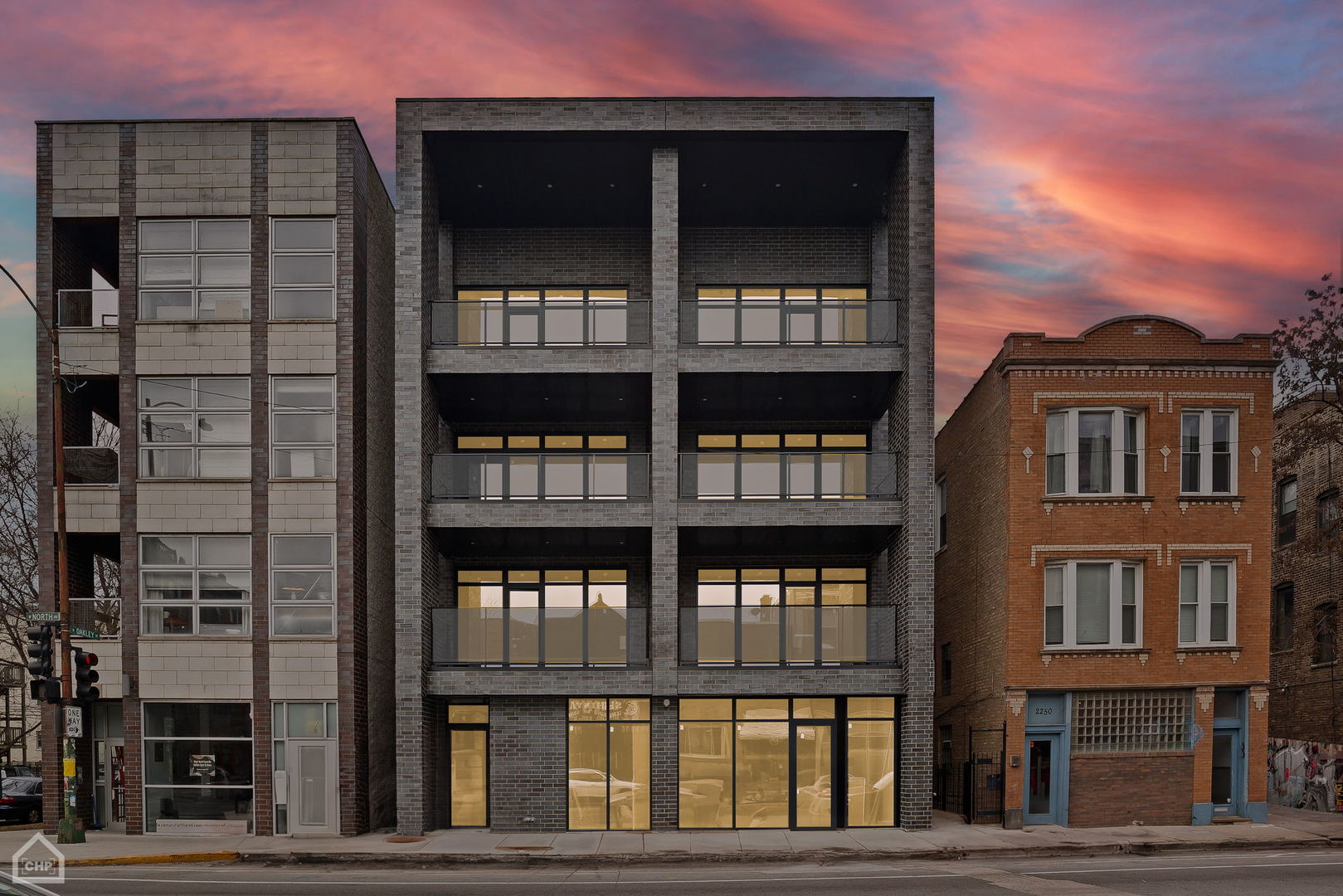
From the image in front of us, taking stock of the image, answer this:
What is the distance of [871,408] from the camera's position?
24750 mm

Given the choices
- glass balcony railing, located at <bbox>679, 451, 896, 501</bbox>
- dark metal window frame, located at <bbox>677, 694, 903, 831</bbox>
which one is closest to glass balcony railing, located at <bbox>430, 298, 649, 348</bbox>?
glass balcony railing, located at <bbox>679, 451, 896, 501</bbox>

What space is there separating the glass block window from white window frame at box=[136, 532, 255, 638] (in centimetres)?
1818

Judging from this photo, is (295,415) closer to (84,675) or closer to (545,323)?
(545,323)

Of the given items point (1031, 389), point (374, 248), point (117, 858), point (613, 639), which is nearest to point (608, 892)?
point (613, 639)

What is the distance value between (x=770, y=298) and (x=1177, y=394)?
9353 millimetres

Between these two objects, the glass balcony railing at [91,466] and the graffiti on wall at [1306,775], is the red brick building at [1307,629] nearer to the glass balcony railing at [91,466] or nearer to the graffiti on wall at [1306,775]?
the graffiti on wall at [1306,775]

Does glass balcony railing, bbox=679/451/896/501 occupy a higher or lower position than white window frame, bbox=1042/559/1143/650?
higher

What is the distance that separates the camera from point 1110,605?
23.0 metres

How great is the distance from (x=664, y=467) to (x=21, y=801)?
57.0 ft

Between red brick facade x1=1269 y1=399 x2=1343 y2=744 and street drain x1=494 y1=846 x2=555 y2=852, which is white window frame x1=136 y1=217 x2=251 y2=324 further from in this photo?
red brick facade x1=1269 y1=399 x2=1343 y2=744

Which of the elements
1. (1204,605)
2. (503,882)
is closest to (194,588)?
(503,882)

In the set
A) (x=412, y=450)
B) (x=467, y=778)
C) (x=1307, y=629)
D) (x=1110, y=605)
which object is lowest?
(x=467, y=778)

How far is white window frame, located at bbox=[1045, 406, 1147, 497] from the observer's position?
23094mm

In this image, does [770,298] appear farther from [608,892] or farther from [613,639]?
[608,892]
